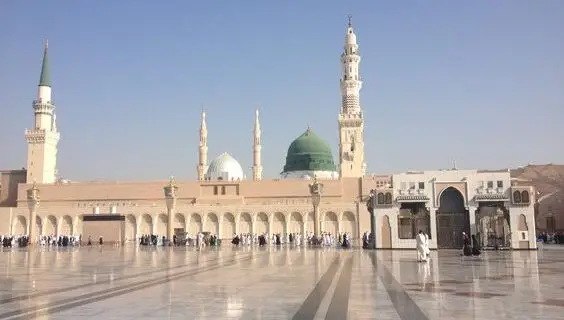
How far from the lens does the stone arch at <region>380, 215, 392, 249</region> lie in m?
25.3

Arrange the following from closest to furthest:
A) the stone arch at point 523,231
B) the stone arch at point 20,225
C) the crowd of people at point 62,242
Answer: the stone arch at point 523,231 → the crowd of people at point 62,242 → the stone arch at point 20,225

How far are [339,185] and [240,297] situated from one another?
162 ft

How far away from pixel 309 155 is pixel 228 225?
20.0 m

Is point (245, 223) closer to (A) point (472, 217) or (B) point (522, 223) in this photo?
(A) point (472, 217)

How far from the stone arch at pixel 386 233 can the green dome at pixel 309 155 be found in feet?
148

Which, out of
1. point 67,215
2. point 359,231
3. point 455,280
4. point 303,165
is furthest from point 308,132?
point 455,280

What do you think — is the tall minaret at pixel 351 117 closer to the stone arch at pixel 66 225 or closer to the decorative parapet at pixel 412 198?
the stone arch at pixel 66 225

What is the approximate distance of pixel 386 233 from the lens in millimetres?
25375

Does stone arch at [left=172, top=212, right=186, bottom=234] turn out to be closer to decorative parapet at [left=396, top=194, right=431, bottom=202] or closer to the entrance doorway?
decorative parapet at [left=396, top=194, right=431, bottom=202]

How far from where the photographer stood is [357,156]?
2527 inches

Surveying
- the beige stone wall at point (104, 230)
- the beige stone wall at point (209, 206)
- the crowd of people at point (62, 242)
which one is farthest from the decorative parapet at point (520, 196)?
the crowd of people at point (62, 242)

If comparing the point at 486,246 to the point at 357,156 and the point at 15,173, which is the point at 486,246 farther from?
the point at 15,173

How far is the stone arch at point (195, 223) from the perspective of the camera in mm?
55281

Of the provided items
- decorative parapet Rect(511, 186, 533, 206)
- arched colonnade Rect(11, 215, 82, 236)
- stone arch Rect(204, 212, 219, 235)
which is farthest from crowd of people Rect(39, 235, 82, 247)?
decorative parapet Rect(511, 186, 533, 206)
